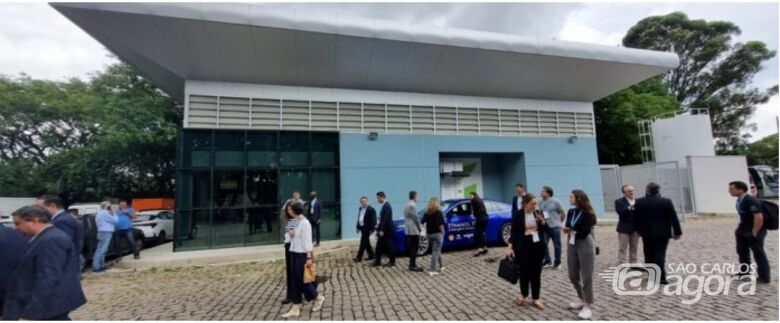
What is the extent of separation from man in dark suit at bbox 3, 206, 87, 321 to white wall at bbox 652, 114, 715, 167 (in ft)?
71.7

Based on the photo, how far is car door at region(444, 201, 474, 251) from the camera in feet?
30.6

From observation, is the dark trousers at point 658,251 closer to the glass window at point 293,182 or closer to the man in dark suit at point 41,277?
the man in dark suit at point 41,277

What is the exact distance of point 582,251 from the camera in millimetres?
4457

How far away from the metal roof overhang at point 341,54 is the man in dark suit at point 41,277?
304 inches

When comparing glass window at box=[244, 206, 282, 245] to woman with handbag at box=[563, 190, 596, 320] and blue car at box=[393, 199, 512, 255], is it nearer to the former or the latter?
blue car at box=[393, 199, 512, 255]

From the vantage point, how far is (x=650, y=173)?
15.8 metres

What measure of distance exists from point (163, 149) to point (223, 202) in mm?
15665

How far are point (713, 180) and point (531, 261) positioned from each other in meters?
16.7

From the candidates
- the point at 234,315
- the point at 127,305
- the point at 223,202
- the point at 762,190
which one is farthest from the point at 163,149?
the point at 762,190

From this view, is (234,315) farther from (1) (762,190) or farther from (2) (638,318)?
(1) (762,190)

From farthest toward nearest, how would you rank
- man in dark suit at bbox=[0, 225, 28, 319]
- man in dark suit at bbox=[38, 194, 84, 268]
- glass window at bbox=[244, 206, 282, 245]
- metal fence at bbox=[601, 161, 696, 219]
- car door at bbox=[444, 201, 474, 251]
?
metal fence at bbox=[601, 161, 696, 219] → glass window at bbox=[244, 206, 282, 245] → car door at bbox=[444, 201, 474, 251] → man in dark suit at bbox=[38, 194, 84, 268] → man in dark suit at bbox=[0, 225, 28, 319]

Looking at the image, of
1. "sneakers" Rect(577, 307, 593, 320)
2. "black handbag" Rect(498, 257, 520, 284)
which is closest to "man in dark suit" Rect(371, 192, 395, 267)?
"black handbag" Rect(498, 257, 520, 284)

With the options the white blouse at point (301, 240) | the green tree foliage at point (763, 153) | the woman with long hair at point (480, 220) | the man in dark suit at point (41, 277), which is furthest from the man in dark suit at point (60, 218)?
the green tree foliage at point (763, 153)

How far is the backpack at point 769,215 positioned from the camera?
5211 millimetres
